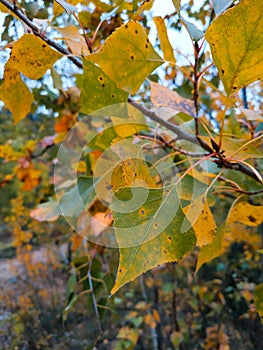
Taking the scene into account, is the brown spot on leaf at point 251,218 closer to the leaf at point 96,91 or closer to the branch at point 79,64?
the branch at point 79,64

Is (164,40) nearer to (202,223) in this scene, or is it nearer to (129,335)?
(202,223)

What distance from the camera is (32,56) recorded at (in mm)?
282

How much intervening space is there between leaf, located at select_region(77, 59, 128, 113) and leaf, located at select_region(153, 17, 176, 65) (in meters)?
0.06

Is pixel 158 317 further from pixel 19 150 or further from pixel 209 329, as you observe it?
pixel 19 150

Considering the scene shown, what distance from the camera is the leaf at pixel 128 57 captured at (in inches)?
9.4

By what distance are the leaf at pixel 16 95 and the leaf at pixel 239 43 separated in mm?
215

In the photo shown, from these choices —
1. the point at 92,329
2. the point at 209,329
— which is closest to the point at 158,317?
the point at 209,329

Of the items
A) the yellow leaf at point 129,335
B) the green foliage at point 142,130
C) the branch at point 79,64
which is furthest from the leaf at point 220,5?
the yellow leaf at point 129,335

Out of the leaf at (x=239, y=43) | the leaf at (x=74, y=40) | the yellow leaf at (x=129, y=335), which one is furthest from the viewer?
the yellow leaf at (x=129, y=335)

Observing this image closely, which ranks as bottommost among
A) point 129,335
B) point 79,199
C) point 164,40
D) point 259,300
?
point 129,335

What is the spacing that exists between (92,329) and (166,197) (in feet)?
5.21

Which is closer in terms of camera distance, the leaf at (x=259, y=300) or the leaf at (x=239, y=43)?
the leaf at (x=239, y=43)

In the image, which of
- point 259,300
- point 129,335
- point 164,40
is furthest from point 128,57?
point 129,335

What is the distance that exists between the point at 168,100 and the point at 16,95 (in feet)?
0.52
